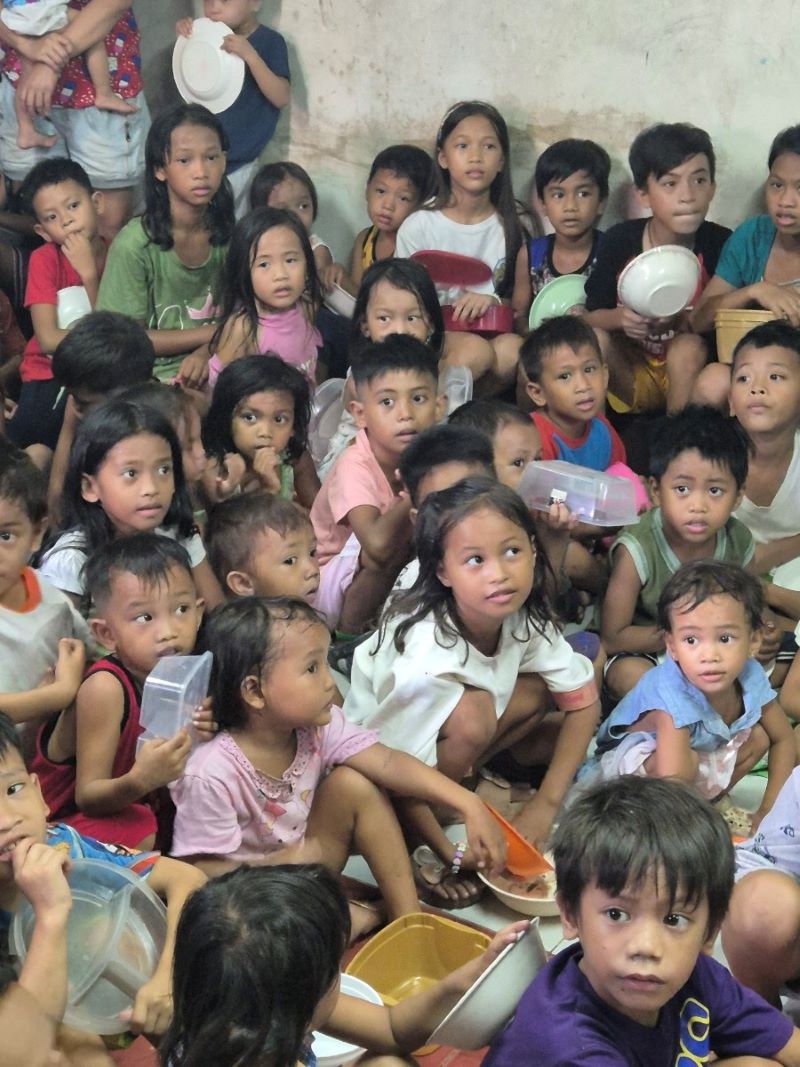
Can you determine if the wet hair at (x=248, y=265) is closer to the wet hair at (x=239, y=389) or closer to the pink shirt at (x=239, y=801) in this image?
the wet hair at (x=239, y=389)

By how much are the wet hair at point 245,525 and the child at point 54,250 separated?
3.96ft

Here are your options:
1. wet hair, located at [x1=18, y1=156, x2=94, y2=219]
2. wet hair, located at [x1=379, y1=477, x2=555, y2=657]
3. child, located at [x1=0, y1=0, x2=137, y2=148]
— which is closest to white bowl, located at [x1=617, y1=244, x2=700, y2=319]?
wet hair, located at [x1=379, y1=477, x2=555, y2=657]

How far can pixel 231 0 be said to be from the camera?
454 cm

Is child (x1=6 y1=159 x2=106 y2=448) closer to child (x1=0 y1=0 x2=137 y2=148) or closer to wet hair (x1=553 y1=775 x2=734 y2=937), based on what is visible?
child (x1=0 y1=0 x2=137 y2=148)

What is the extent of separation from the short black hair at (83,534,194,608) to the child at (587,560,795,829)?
0.90 metres

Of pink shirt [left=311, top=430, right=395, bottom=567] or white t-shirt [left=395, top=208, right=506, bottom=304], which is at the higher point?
white t-shirt [left=395, top=208, right=506, bottom=304]

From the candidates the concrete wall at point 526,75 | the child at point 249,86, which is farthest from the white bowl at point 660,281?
the child at point 249,86

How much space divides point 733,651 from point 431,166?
2.44 m

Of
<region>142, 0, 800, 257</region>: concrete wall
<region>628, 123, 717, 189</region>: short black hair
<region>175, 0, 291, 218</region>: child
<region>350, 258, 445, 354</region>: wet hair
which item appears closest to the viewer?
<region>350, 258, 445, 354</region>: wet hair

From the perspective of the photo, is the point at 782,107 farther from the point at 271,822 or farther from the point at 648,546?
the point at 271,822

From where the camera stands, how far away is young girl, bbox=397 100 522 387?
4250 millimetres

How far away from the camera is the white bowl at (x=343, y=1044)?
191 cm

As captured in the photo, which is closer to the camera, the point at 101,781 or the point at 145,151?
the point at 101,781

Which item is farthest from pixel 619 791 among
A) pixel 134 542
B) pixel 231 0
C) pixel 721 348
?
pixel 231 0
